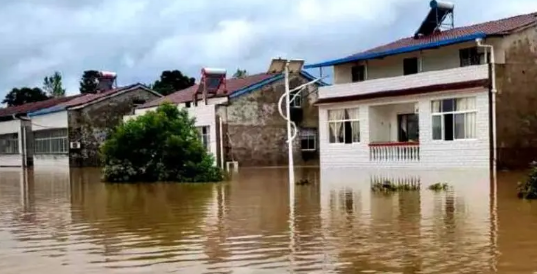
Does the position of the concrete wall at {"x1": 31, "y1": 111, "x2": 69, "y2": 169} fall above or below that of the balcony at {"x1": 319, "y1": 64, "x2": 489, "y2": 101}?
below

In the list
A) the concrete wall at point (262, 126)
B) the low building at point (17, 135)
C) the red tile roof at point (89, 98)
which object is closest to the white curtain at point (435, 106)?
the concrete wall at point (262, 126)

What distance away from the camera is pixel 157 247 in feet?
29.2

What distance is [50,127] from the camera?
162ft

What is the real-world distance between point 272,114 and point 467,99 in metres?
14.6

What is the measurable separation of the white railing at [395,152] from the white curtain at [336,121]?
2536 mm

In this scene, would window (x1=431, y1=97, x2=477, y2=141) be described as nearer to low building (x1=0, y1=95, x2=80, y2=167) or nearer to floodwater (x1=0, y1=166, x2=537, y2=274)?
floodwater (x1=0, y1=166, x2=537, y2=274)

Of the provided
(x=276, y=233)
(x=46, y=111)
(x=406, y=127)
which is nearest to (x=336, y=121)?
(x=406, y=127)

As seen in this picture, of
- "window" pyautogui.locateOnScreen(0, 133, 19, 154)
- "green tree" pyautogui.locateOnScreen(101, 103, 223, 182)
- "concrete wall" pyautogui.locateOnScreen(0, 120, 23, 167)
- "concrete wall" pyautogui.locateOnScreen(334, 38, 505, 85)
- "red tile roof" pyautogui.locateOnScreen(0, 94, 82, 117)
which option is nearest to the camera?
"green tree" pyautogui.locateOnScreen(101, 103, 223, 182)

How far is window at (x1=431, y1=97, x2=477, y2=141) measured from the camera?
26109 mm

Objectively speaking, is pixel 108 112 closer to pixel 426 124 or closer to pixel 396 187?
pixel 426 124

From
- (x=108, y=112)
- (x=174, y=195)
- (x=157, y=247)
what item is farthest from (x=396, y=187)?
(x=108, y=112)

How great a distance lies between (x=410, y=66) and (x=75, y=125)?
81.1ft

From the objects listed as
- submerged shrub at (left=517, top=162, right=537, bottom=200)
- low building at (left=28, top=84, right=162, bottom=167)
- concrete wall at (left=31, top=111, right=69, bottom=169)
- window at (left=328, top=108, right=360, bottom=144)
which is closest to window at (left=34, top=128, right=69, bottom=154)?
low building at (left=28, top=84, right=162, bottom=167)

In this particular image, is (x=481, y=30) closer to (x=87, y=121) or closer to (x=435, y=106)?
(x=435, y=106)
